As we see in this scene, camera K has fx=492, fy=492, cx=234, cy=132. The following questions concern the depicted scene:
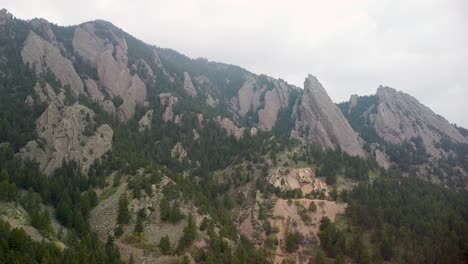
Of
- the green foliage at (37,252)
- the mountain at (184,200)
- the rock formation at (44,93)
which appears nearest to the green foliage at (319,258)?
the mountain at (184,200)

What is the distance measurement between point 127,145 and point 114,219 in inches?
1942

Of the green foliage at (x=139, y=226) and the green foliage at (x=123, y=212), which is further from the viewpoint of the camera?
the green foliage at (x=123, y=212)

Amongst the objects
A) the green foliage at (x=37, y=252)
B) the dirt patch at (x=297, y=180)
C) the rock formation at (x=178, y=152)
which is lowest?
the green foliage at (x=37, y=252)

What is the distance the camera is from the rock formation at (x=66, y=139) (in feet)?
482

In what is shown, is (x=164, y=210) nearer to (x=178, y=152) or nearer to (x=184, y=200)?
(x=184, y=200)

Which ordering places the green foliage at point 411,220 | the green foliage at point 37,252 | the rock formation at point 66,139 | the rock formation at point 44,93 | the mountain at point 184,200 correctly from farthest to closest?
the rock formation at point 44,93 < the rock formation at point 66,139 < the green foliage at point 411,220 < the mountain at point 184,200 < the green foliage at point 37,252

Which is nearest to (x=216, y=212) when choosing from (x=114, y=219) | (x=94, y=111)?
(x=114, y=219)

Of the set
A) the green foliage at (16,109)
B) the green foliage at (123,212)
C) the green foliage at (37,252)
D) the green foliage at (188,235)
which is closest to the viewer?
the green foliage at (37,252)

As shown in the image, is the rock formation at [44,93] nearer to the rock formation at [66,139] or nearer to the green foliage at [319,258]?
the rock formation at [66,139]

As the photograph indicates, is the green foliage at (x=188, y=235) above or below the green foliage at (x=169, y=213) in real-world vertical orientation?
below

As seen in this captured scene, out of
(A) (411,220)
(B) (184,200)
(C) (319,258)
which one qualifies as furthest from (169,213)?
(A) (411,220)

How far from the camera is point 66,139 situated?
6053 inches

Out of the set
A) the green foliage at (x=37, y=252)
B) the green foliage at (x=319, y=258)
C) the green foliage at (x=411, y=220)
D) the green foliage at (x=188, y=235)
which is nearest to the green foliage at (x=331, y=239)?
the green foliage at (x=411, y=220)

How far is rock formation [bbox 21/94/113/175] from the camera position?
147000 mm
